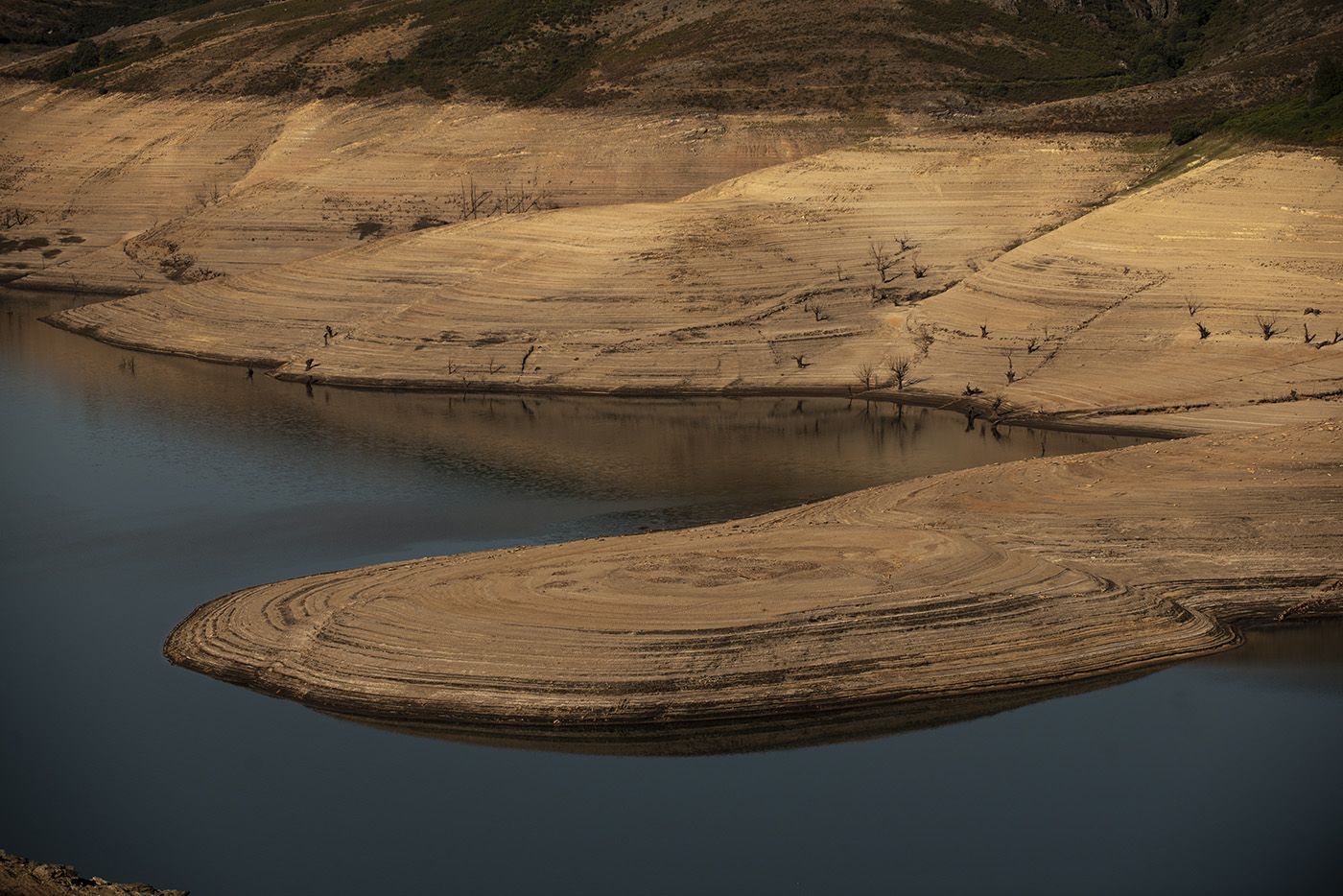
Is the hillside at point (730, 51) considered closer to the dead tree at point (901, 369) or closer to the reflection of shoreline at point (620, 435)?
the dead tree at point (901, 369)

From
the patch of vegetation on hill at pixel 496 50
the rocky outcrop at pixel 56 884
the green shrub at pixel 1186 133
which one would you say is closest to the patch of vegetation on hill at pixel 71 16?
the patch of vegetation on hill at pixel 496 50

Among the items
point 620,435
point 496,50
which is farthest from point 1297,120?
point 496,50

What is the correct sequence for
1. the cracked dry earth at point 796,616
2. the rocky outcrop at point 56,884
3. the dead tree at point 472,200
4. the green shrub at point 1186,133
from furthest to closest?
the dead tree at point 472,200
the green shrub at point 1186,133
the cracked dry earth at point 796,616
the rocky outcrop at point 56,884

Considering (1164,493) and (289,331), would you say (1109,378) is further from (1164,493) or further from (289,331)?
(289,331)

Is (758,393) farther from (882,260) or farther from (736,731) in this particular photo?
(736,731)

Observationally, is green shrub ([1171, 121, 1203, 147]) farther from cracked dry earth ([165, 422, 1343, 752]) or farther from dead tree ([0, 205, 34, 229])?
dead tree ([0, 205, 34, 229])

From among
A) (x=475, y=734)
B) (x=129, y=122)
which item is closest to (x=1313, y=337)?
(x=475, y=734)

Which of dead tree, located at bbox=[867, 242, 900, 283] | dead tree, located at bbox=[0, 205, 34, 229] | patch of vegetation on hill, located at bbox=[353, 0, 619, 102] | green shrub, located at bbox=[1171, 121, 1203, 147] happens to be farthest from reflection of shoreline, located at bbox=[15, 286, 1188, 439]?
dead tree, located at bbox=[0, 205, 34, 229]

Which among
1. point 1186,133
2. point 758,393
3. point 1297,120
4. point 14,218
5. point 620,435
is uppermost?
point 1297,120
